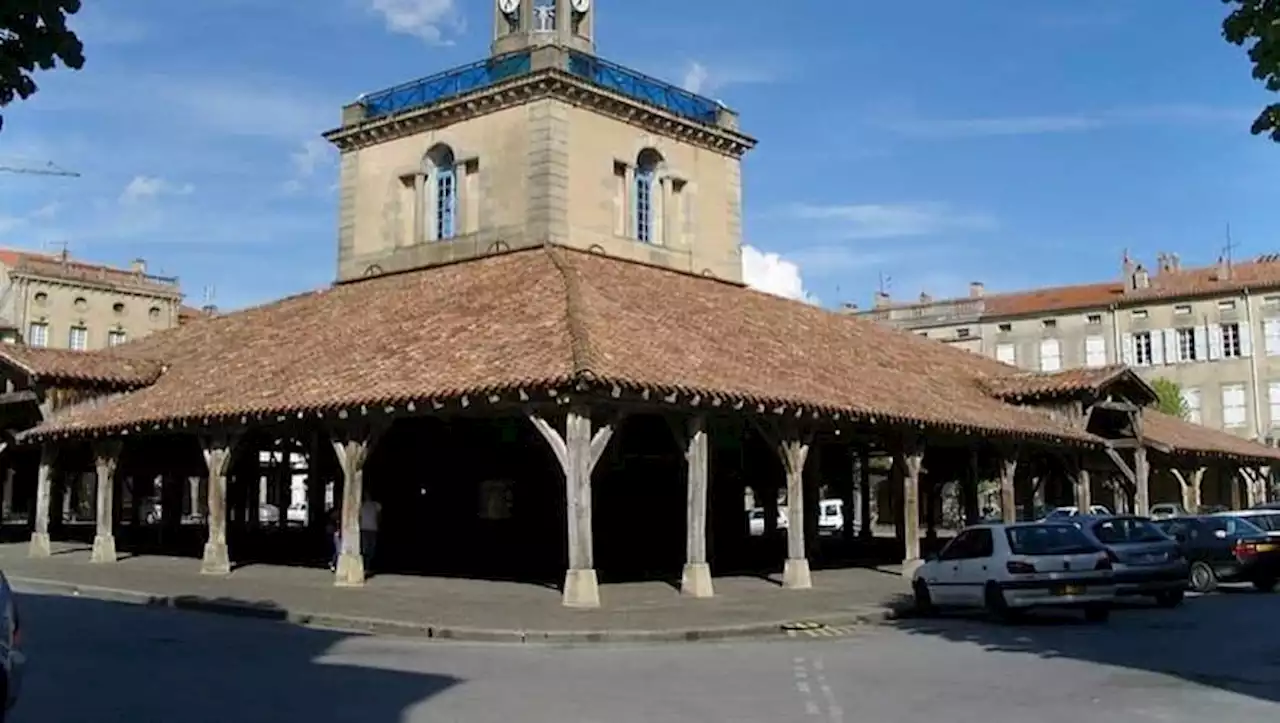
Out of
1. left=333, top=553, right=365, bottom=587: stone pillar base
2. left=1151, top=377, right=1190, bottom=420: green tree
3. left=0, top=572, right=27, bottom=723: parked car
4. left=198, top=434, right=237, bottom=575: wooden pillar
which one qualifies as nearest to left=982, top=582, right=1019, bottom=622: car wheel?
left=333, top=553, right=365, bottom=587: stone pillar base

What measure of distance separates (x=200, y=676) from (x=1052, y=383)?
2434 cm

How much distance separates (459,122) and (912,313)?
52.0m

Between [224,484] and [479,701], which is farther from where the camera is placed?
[224,484]

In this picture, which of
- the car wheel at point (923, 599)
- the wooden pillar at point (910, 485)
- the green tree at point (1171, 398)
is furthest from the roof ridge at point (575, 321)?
the green tree at point (1171, 398)

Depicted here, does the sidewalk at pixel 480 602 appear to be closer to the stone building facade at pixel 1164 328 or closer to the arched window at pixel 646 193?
the arched window at pixel 646 193

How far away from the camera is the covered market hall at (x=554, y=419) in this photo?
19891mm

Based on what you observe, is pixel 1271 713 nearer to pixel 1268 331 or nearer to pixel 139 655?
pixel 139 655

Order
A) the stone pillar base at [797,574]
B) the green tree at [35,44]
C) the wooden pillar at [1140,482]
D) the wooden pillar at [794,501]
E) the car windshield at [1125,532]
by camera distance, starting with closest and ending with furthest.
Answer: the green tree at [35,44] → the car windshield at [1125,532] → the wooden pillar at [794,501] → the stone pillar base at [797,574] → the wooden pillar at [1140,482]

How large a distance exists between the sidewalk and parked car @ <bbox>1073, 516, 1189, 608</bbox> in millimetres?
3298

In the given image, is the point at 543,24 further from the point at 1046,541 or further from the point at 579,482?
the point at 1046,541

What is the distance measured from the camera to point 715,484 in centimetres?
3025

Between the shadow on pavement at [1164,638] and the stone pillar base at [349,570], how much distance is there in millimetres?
9165

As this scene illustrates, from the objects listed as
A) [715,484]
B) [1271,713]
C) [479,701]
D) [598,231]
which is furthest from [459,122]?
[1271,713]

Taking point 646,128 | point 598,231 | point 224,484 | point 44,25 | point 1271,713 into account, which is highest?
point 646,128
